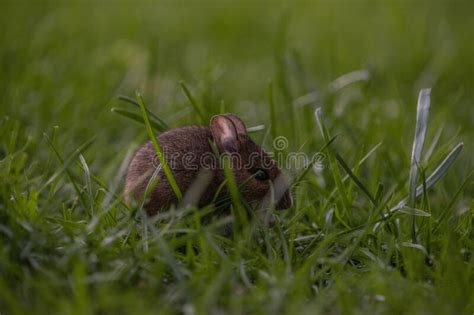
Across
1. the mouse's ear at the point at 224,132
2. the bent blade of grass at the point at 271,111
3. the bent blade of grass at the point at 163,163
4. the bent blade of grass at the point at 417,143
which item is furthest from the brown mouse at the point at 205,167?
the bent blade of grass at the point at 417,143

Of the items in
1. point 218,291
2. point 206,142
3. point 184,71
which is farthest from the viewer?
point 184,71

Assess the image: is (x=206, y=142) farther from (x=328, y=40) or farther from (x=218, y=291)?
(x=328, y=40)

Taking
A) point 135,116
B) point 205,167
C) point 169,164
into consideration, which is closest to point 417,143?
point 205,167

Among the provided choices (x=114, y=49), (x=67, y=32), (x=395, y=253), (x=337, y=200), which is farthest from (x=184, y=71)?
(x=395, y=253)

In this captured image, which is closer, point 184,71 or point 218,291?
point 218,291

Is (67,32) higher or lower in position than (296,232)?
higher

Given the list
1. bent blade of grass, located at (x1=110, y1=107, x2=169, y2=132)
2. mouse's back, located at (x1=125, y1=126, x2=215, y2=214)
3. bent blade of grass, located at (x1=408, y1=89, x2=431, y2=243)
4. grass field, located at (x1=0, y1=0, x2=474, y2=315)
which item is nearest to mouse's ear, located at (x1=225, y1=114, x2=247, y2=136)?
mouse's back, located at (x1=125, y1=126, x2=215, y2=214)
